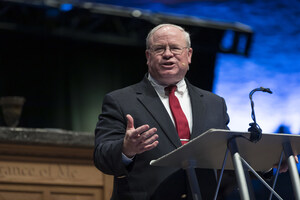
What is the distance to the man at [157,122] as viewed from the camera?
204 cm

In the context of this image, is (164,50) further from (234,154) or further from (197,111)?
(234,154)

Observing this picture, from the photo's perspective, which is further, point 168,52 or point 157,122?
point 168,52

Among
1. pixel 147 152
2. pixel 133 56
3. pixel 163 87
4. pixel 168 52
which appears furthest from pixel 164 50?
pixel 133 56

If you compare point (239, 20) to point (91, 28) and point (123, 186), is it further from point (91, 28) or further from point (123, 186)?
point (123, 186)

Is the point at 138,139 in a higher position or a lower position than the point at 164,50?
lower

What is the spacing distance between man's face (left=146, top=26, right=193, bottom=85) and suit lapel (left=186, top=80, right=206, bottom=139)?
100 millimetres

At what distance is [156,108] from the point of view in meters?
2.16

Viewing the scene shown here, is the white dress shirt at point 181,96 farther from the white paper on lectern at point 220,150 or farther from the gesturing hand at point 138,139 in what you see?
the gesturing hand at point 138,139

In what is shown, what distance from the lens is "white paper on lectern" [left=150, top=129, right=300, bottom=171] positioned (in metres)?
1.75

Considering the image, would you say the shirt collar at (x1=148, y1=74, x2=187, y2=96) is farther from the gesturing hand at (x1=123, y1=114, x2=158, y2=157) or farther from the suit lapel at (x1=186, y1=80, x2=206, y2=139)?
the gesturing hand at (x1=123, y1=114, x2=158, y2=157)

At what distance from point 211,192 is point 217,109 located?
40 cm

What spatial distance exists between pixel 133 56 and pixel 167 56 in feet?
19.1

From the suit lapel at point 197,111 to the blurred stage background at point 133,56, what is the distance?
442cm

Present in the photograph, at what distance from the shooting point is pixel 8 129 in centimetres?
288
